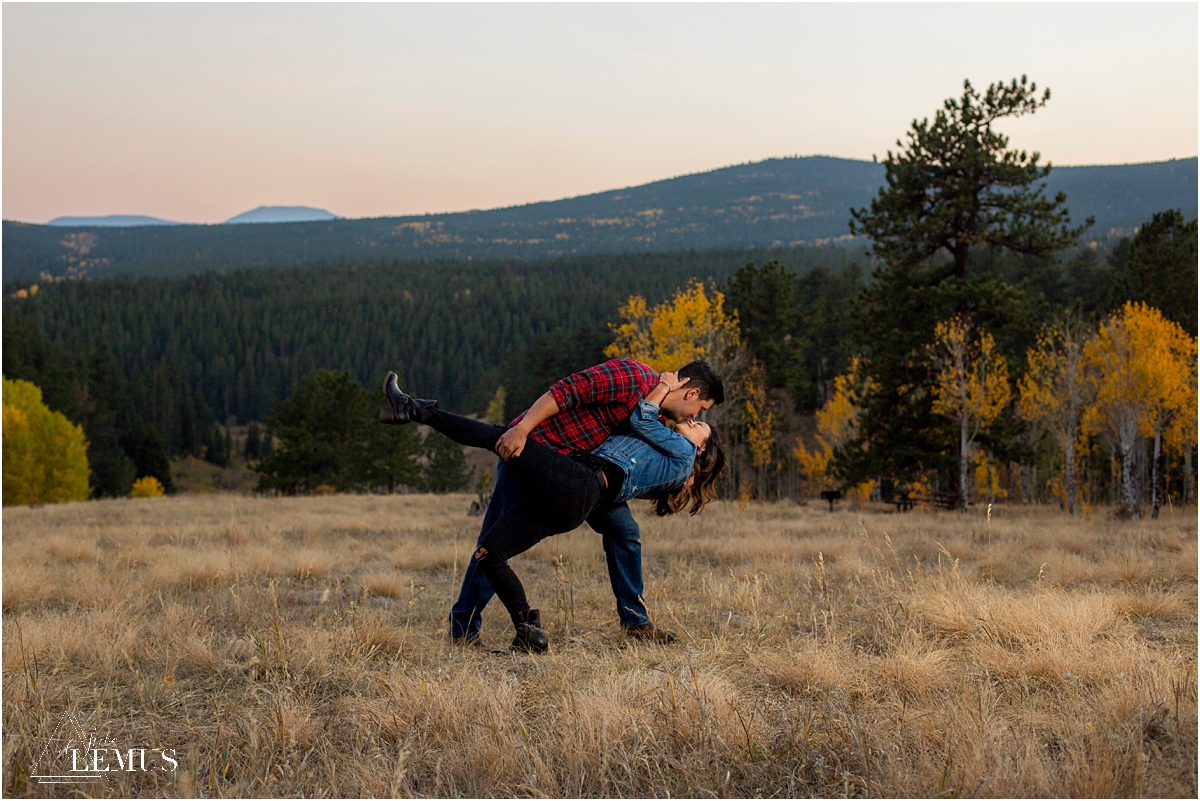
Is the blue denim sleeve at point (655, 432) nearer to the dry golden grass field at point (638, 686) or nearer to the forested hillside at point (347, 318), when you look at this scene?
the dry golden grass field at point (638, 686)

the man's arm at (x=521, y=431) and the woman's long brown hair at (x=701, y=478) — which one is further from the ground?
the man's arm at (x=521, y=431)

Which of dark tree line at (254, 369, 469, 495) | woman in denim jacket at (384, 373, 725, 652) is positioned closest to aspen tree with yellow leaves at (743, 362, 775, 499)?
Answer: dark tree line at (254, 369, 469, 495)

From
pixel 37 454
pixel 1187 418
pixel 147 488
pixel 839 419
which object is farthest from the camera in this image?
pixel 147 488

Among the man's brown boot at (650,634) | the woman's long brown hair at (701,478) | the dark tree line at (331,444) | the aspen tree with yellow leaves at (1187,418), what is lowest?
the dark tree line at (331,444)

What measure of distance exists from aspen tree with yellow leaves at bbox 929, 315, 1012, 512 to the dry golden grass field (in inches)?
560

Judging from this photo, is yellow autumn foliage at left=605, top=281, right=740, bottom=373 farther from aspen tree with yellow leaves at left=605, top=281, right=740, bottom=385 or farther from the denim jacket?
the denim jacket

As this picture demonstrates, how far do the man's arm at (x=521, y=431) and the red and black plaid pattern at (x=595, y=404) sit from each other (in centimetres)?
12

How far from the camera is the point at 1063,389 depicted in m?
22.6

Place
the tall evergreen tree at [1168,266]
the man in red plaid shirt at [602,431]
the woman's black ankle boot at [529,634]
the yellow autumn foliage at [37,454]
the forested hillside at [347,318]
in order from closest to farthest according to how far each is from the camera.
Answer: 1. the man in red plaid shirt at [602,431]
2. the woman's black ankle boot at [529,634]
3. the tall evergreen tree at [1168,266]
4. the yellow autumn foliage at [37,454]
5. the forested hillside at [347,318]

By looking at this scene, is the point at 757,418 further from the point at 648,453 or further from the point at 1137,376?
the point at 648,453

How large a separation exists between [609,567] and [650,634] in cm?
43

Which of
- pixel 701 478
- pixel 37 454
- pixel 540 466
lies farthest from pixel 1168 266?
pixel 37 454

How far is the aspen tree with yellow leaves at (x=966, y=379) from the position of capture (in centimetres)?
2039

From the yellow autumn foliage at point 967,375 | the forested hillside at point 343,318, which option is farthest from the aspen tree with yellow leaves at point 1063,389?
the forested hillside at point 343,318
